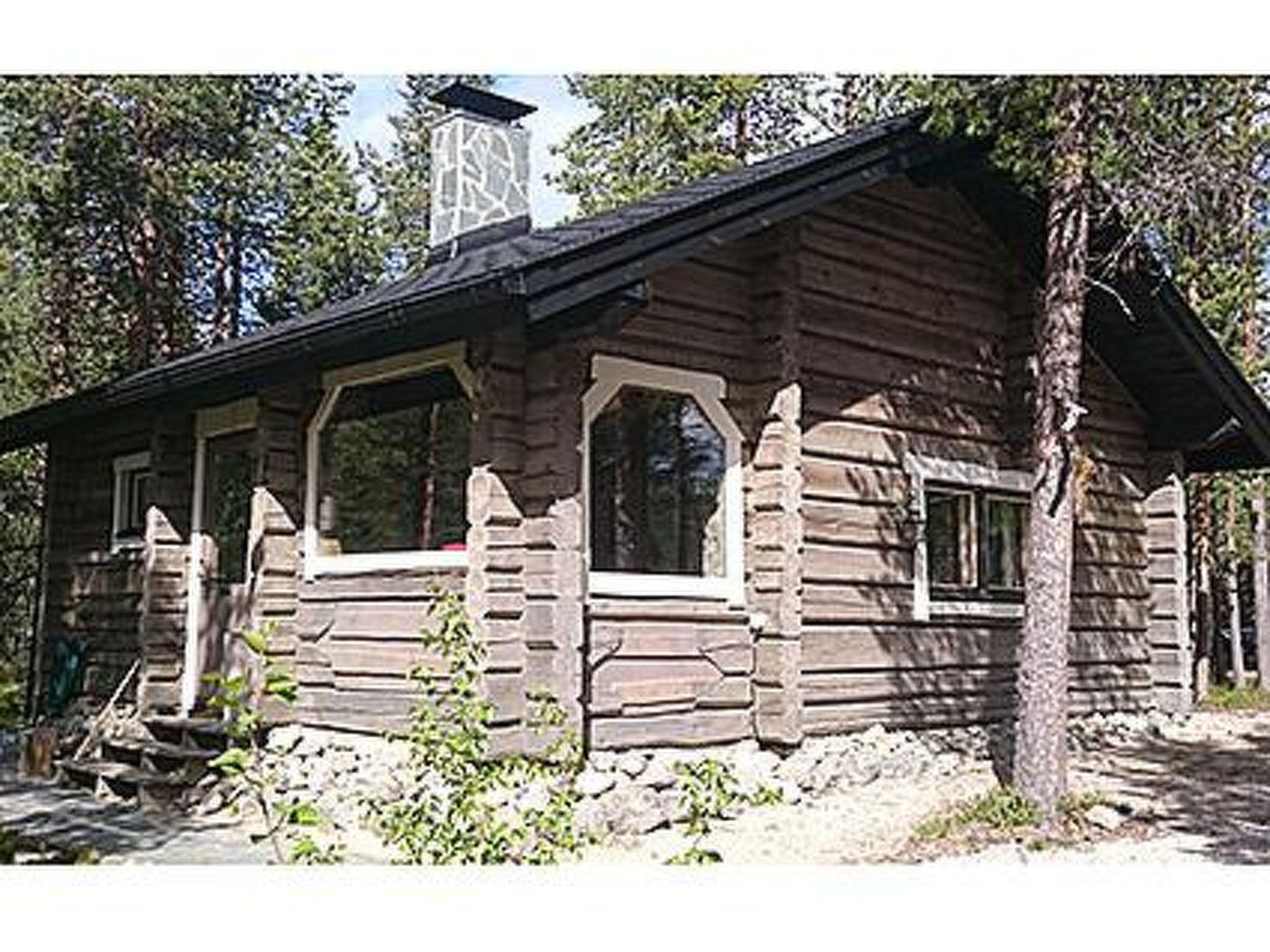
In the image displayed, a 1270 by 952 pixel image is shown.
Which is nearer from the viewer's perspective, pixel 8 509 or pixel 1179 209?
pixel 1179 209

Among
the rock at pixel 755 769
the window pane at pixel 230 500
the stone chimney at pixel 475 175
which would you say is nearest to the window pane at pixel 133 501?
the window pane at pixel 230 500

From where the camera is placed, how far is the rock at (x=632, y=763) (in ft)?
22.7

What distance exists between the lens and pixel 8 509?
17.8 meters

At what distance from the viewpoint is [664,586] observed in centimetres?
736

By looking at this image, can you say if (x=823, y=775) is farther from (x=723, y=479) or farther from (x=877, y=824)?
(x=723, y=479)

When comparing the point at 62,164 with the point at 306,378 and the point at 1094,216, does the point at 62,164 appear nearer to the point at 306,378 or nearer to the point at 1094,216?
the point at 306,378

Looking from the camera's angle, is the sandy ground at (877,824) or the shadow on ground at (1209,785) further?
the shadow on ground at (1209,785)

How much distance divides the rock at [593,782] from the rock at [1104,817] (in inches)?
Result: 95.8

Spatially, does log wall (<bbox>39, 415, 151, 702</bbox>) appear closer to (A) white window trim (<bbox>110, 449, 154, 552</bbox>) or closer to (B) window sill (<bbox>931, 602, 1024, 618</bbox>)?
(A) white window trim (<bbox>110, 449, 154, 552</bbox>)

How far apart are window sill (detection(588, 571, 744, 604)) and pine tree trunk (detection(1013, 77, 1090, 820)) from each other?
164cm

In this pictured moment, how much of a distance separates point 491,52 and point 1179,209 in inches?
173

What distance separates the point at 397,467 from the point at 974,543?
4.10 meters

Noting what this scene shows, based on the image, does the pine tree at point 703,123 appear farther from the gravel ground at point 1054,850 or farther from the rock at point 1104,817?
the rock at point 1104,817

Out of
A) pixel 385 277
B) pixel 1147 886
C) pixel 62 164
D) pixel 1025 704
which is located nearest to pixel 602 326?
pixel 1025 704
